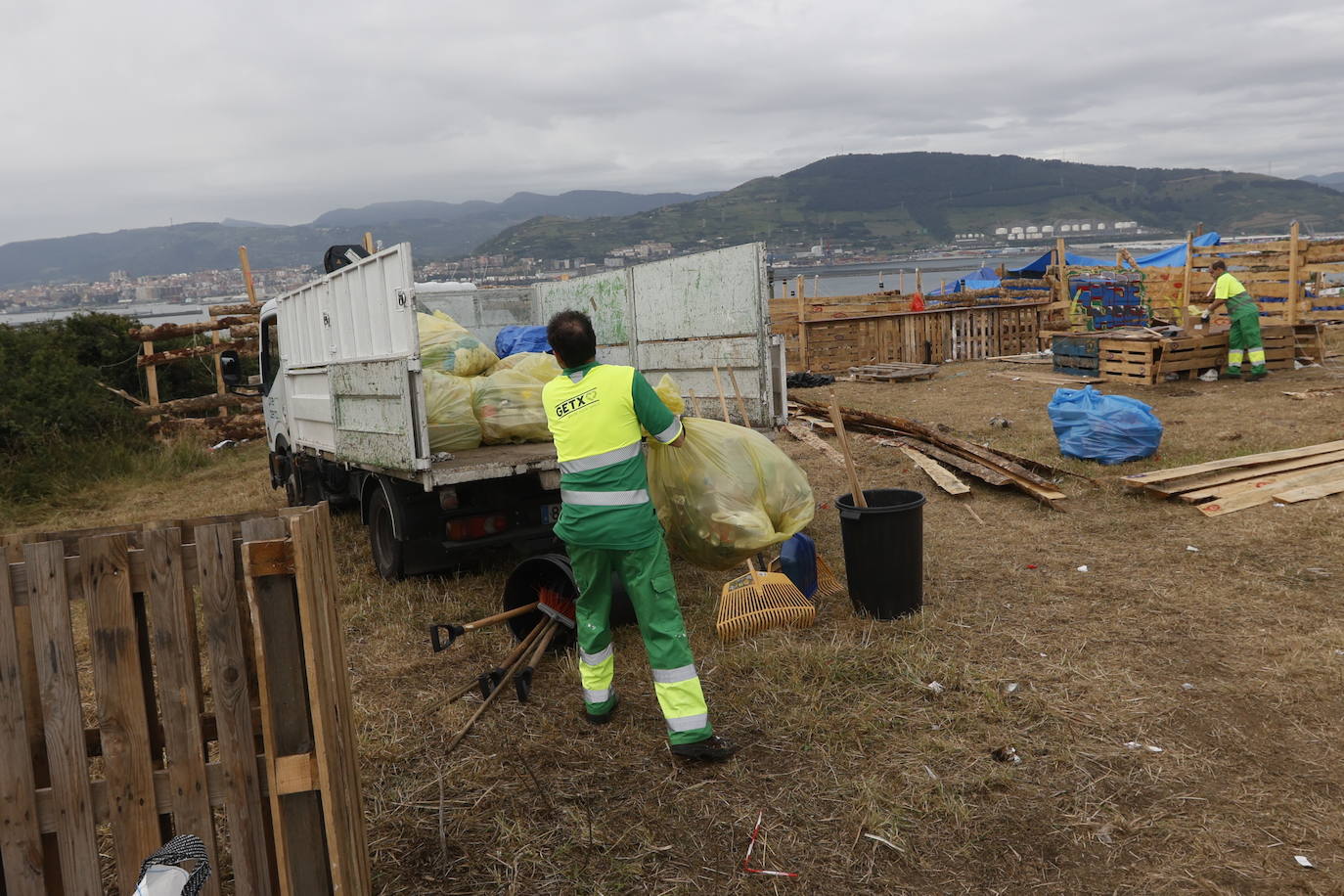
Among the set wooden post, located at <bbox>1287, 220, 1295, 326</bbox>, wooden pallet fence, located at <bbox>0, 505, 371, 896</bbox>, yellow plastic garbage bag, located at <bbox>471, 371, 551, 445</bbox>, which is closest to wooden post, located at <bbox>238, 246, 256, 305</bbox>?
yellow plastic garbage bag, located at <bbox>471, 371, 551, 445</bbox>

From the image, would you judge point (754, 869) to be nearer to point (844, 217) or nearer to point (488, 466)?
point (488, 466)

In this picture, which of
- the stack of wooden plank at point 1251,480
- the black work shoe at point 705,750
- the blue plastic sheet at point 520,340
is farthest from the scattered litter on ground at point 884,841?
the blue plastic sheet at point 520,340

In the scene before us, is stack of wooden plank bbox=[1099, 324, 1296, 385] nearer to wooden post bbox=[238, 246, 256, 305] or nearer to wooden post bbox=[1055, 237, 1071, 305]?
wooden post bbox=[1055, 237, 1071, 305]

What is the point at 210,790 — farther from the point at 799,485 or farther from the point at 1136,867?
the point at 799,485

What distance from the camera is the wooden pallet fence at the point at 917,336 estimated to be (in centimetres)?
1944

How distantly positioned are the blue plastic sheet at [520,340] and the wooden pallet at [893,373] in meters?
10.8

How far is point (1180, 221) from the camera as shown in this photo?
153 meters

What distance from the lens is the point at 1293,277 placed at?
15484 millimetres

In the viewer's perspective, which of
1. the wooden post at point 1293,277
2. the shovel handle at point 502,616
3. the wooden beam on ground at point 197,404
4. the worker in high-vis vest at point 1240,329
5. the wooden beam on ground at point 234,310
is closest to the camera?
the shovel handle at point 502,616

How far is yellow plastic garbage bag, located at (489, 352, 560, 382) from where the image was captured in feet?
21.3

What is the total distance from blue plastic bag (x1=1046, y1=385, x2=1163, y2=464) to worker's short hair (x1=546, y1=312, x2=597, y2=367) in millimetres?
6400

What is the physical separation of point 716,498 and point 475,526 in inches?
66.6

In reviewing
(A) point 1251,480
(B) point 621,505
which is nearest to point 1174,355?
(A) point 1251,480

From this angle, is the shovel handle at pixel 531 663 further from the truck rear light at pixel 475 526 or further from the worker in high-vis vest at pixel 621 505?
the truck rear light at pixel 475 526
